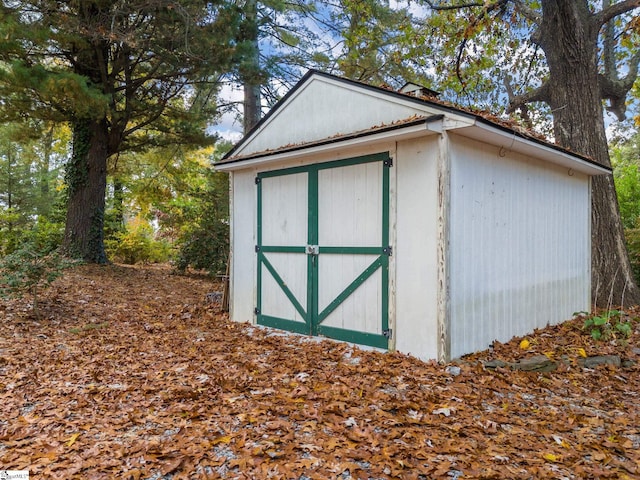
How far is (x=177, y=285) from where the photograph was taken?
10.3 metres

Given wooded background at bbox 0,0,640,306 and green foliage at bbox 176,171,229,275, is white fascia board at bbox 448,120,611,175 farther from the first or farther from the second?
green foliage at bbox 176,171,229,275

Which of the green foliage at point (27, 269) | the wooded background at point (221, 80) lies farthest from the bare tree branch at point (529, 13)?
the green foliage at point (27, 269)

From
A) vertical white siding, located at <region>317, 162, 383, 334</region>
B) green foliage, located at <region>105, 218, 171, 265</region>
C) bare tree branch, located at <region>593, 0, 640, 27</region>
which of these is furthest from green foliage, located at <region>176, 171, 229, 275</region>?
bare tree branch, located at <region>593, 0, 640, 27</region>

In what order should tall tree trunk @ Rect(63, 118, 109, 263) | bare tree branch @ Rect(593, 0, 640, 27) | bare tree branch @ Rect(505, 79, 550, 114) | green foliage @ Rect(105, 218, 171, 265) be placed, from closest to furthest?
bare tree branch @ Rect(593, 0, 640, 27)
bare tree branch @ Rect(505, 79, 550, 114)
tall tree trunk @ Rect(63, 118, 109, 263)
green foliage @ Rect(105, 218, 171, 265)

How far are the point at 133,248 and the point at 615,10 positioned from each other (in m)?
13.4

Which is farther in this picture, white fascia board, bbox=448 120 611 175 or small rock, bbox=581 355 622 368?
small rock, bbox=581 355 622 368

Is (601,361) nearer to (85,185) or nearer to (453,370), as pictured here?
(453,370)

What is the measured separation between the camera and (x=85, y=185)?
10961 mm

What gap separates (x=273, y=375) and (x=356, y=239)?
189 centimetres

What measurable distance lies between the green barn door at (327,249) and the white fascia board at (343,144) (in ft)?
0.81

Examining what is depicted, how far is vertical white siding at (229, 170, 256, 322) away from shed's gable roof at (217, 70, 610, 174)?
1.22 ft

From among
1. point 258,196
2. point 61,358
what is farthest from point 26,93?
point 61,358

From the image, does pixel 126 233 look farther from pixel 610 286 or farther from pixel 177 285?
pixel 610 286

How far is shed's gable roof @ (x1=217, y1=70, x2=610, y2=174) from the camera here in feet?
14.4
